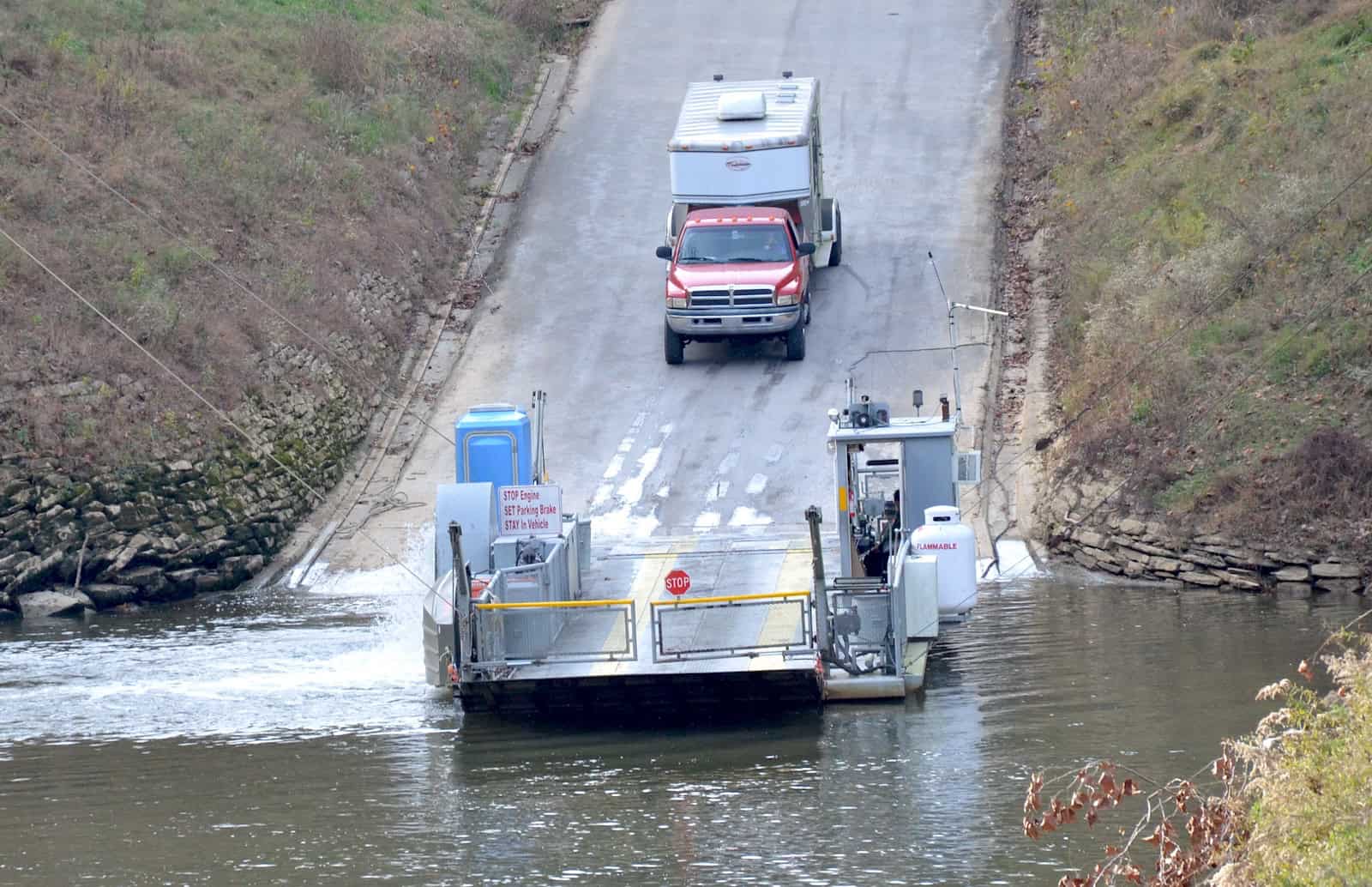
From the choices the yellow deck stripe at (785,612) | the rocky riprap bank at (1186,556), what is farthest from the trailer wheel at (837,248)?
the yellow deck stripe at (785,612)

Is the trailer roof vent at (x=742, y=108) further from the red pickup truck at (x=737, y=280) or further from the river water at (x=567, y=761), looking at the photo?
the river water at (x=567, y=761)

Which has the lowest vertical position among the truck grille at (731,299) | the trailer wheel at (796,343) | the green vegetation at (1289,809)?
the green vegetation at (1289,809)

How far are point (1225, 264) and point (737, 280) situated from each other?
24.1 feet

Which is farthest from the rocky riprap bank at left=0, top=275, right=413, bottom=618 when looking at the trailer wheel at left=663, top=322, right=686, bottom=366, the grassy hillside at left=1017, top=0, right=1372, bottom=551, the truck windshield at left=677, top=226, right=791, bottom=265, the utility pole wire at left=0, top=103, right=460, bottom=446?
the grassy hillside at left=1017, top=0, right=1372, bottom=551

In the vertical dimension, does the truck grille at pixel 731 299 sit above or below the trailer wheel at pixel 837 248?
below

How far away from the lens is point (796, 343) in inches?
1107

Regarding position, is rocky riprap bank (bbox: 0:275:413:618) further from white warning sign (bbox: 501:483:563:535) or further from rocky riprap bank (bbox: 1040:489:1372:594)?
rocky riprap bank (bbox: 1040:489:1372:594)

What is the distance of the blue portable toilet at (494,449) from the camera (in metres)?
20.7

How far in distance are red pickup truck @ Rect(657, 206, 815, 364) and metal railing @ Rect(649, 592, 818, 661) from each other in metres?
10.5

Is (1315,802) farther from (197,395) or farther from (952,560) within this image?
(197,395)

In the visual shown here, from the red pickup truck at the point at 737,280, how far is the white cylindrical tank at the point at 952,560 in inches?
381

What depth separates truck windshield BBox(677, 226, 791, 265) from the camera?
92.3 ft

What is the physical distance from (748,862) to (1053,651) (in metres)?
6.79

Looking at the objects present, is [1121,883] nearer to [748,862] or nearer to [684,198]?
[748,862]
